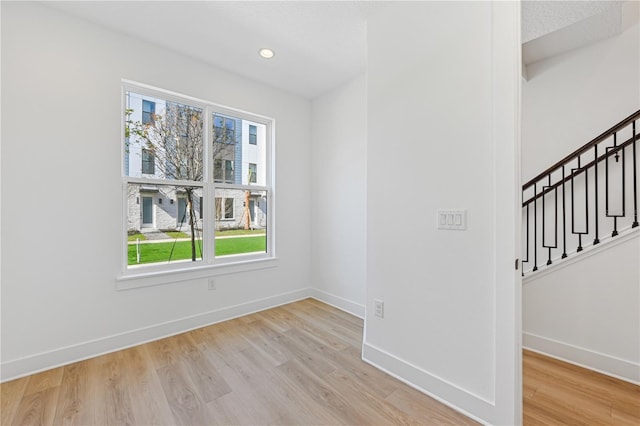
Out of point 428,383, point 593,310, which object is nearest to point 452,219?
point 428,383

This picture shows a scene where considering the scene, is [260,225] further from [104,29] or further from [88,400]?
[104,29]

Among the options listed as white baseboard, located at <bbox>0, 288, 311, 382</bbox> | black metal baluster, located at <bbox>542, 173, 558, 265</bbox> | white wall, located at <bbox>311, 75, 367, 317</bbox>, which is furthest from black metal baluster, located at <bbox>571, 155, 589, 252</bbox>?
white baseboard, located at <bbox>0, 288, 311, 382</bbox>

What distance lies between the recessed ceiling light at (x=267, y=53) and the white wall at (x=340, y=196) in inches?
38.5

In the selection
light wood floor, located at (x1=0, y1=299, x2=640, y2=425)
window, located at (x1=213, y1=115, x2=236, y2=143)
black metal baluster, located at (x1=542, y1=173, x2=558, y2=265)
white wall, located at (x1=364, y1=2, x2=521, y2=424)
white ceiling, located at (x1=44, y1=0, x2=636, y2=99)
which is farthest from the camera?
window, located at (x1=213, y1=115, x2=236, y2=143)

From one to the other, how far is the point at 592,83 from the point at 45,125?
4.67 m

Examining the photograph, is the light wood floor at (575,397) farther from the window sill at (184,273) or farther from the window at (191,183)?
the window at (191,183)

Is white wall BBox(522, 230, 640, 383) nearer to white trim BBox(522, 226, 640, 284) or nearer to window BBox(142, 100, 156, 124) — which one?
white trim BBox(522, 226, 640, 284)

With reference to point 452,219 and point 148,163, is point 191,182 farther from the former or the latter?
point 452,219

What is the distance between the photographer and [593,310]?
2096mm

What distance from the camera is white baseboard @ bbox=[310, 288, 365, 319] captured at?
119 inches

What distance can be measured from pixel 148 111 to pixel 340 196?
2.22m

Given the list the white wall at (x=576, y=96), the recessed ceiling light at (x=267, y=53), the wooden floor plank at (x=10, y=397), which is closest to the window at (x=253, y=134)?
the recessed ceiling light at (x=267, y=53)

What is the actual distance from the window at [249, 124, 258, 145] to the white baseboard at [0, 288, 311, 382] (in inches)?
77.4

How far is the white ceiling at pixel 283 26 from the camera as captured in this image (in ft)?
6.59
